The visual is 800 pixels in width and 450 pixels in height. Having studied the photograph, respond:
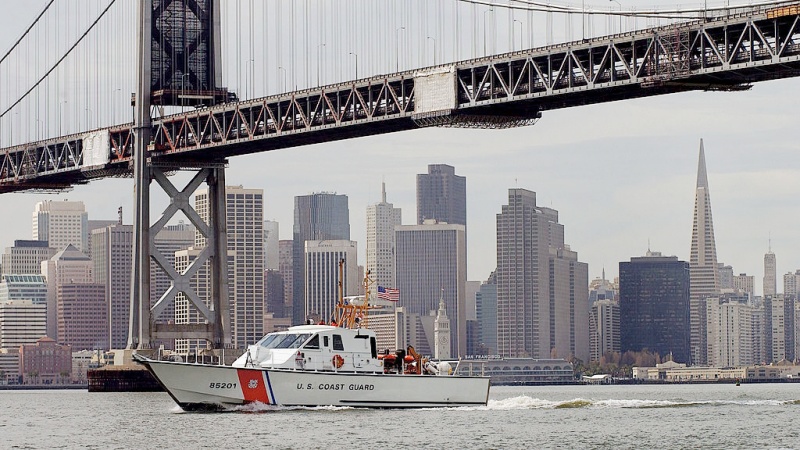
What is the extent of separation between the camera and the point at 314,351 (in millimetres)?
61750

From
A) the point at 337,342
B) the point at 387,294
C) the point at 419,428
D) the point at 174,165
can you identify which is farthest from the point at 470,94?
the point at 419,428

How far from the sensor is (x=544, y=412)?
68.9 meters

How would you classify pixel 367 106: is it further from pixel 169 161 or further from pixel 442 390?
pixel 442 390

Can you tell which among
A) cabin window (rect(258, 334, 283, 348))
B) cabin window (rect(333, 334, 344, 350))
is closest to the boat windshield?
cabin window (rect(258, 334, 283, 348))

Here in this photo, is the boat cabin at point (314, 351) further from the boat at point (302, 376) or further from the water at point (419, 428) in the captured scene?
the water at point (419, 428)

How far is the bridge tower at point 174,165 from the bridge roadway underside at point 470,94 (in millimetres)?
1005

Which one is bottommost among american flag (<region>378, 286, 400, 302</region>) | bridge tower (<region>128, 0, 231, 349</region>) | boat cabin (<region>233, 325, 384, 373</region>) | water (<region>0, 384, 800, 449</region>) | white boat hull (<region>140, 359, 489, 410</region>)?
water (<region>0, 384, 800, 449</region>)

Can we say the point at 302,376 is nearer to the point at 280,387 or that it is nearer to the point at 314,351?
the point at 280,387

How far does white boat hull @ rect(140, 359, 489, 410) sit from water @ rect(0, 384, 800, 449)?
1.31ft

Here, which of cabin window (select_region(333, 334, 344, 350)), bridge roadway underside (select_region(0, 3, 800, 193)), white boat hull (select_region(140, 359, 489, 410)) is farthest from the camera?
bridge roadway underside (select_region(0, 3, 800, 193))

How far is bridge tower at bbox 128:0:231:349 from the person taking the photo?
97750 millimetres

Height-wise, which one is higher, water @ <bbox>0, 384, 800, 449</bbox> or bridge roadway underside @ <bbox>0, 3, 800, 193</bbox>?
bridge roadway underside @ <bbox>0, 3, 800, 193</bbox>

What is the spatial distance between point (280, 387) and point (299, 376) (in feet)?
2.41

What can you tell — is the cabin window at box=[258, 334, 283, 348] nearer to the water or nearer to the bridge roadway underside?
the water
